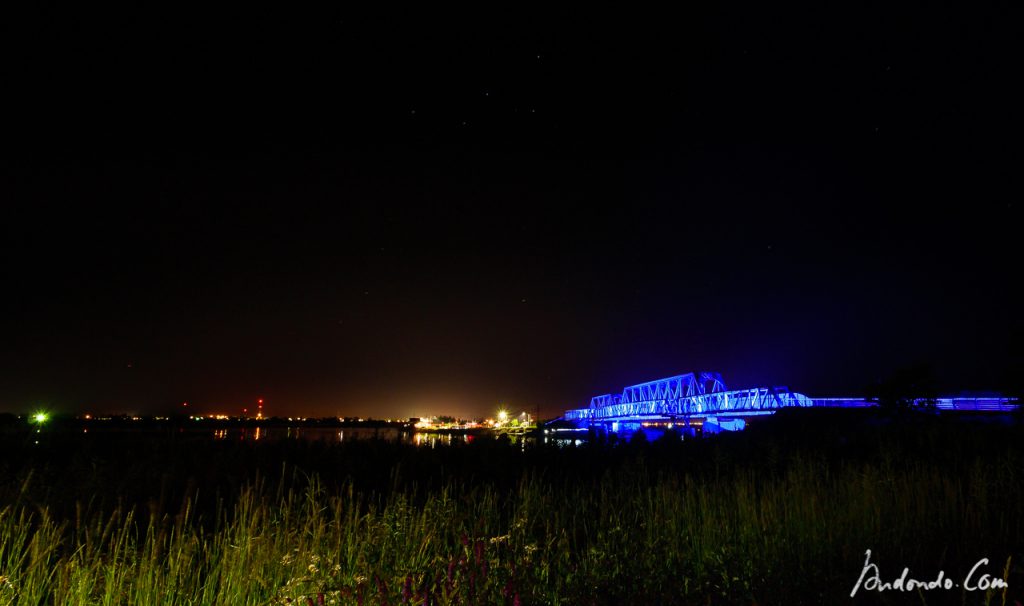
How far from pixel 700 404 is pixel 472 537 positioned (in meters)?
95.9

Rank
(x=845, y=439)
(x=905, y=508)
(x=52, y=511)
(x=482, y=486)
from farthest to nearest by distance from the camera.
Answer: (x=845, y=439) → (x=482, y=486) → (x=52, y=511) → (x=905, y=508)

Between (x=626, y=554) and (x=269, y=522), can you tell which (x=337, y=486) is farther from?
(x=626, y=554)

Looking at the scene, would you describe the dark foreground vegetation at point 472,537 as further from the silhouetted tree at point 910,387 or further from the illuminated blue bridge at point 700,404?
the silhouetted tree at point 910,387

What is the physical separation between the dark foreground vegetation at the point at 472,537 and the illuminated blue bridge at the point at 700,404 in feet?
130

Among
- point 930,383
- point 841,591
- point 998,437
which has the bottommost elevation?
point 841,591

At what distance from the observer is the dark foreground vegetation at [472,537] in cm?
496

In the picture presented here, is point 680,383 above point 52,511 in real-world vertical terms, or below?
above

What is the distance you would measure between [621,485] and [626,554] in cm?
433

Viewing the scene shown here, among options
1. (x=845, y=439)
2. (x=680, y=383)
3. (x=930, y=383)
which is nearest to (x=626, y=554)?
(x=845, y=439)

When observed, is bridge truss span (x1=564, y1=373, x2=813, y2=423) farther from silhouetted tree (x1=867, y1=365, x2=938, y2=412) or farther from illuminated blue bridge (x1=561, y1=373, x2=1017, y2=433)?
silhouetted tree (x1=867, y1=365, x2=938, y2=412)

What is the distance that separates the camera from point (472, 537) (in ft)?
21.6

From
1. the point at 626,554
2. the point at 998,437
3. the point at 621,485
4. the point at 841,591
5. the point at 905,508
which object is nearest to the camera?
the point at 841,591

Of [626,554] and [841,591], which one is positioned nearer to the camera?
[841,591]

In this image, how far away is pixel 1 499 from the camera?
854cm
